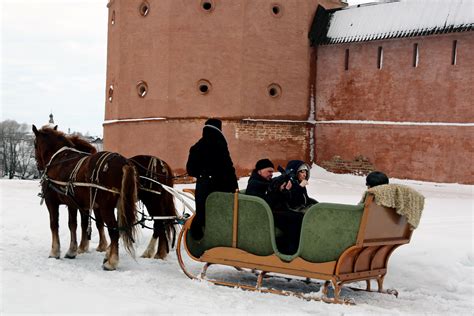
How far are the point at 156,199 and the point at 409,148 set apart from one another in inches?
459

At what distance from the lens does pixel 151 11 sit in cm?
2023

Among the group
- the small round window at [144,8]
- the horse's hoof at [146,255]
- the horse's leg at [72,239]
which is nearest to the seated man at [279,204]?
the horse's hoof at [146,255]

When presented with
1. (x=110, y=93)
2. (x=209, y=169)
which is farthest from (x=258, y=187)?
(x=110, y=93)

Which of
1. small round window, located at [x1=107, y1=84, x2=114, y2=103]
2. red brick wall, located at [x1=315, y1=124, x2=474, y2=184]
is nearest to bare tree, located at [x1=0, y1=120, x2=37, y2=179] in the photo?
small round window, located at [x1=107, y1=84, x2=114, y2=103]

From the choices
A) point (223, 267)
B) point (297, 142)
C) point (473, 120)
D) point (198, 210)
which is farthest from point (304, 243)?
point (297, 142)

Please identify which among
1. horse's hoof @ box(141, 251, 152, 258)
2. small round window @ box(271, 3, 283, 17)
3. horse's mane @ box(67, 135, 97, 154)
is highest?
small round window @ box(271, 3, 283, 17)

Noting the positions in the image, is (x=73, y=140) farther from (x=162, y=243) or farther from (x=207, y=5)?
(x=207, y=5)

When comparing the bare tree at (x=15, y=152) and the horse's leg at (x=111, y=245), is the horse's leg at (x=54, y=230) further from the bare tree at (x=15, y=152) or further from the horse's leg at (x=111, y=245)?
the bare tree at (x=15, y=152)

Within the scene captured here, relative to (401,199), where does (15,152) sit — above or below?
below

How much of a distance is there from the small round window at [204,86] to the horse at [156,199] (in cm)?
1085

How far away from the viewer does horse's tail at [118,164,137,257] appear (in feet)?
25.1

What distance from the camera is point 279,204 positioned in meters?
6.80

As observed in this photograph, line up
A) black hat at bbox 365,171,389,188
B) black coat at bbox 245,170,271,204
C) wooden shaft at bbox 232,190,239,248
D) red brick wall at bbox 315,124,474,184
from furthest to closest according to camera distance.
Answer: red brick wall at bbox 315,124,474,184 → black coat at bbox 245,170,271,204 → wooden shaft at bbox 232,190,239,248 → black hat at bbox 365,171,389,188

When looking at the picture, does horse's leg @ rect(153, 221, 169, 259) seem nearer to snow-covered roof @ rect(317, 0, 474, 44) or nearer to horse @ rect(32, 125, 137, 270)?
horse @ rect(32, 125, 137, 270)
